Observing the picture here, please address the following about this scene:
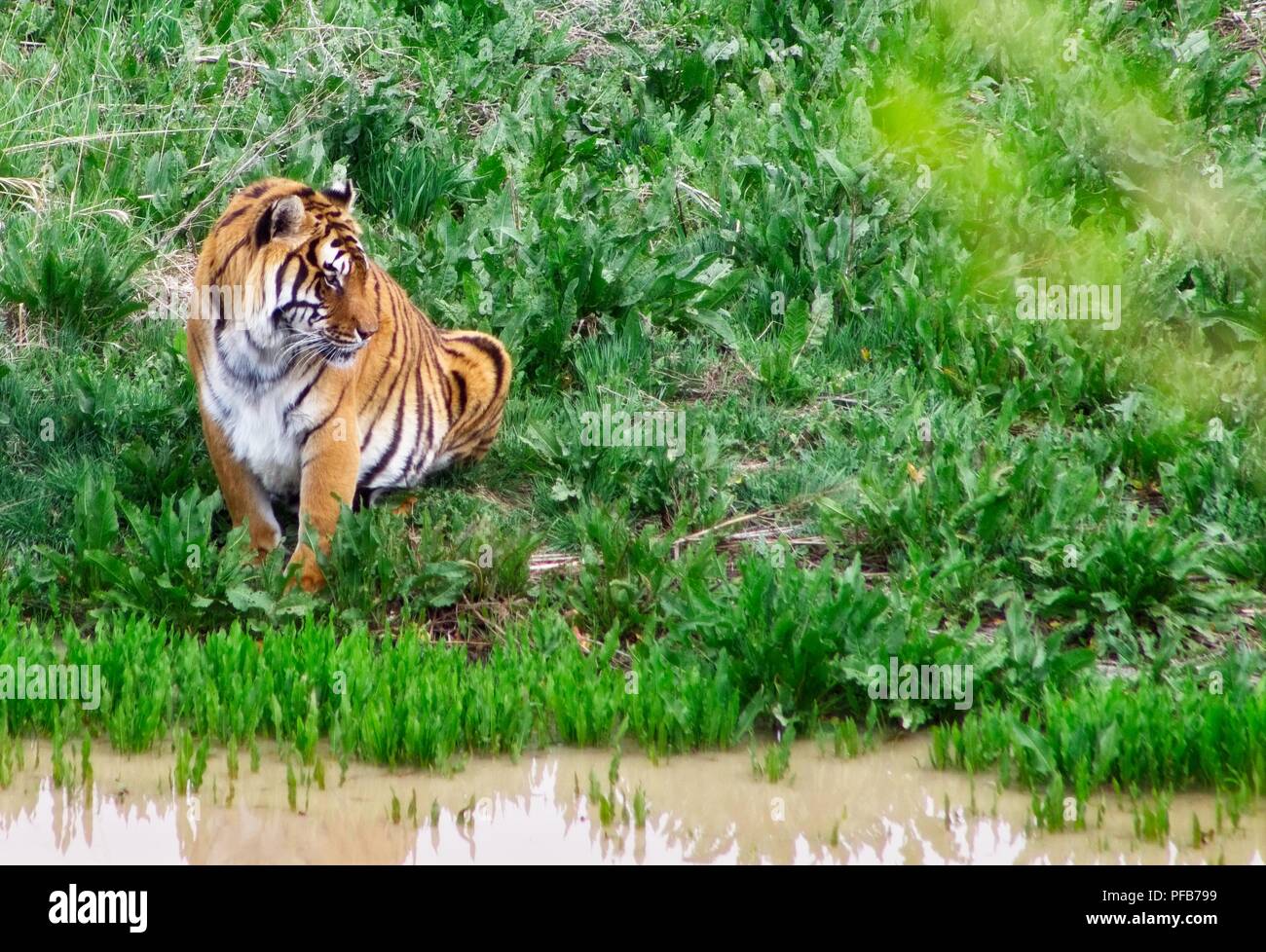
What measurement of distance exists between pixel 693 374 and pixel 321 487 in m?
2.56

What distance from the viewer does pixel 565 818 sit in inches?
196

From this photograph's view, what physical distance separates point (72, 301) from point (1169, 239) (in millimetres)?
6130

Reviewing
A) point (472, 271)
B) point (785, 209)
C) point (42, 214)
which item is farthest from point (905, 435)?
point (42, 214)

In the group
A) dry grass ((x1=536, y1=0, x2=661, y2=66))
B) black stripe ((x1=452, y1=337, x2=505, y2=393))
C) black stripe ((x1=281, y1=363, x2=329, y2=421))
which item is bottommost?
black stripe ((x1=281, y1=363, x2=329, y2=421))

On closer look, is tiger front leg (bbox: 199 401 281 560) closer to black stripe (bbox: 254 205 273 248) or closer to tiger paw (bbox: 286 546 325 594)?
tiger paw (bbox: 286 546 325 594)

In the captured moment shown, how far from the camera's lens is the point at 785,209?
29.6ft

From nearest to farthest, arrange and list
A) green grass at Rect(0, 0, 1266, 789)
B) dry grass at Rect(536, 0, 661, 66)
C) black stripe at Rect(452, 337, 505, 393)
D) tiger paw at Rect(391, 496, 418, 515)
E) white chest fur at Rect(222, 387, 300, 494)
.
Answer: green grass at Rect(0, 0, 1266, 789)
white chest fur at Rect(222, 387, 300, 494)
tiger paw at Rect(391, 496, 418, 515)
black stripe at Rect(452, 337, 505, 393)
dry grass at Rect(536, 0, 661, 66)

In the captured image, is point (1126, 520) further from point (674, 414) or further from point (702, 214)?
point (702, 214)

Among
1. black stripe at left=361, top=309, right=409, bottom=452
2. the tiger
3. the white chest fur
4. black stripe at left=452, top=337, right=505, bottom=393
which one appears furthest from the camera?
black stripe at left=452, top=337, right=505, bottom=393

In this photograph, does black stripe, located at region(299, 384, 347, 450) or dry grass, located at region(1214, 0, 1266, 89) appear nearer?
black stripe, located at region(299, 384, 347, 450)

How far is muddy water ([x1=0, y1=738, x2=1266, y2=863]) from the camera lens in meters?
4.70

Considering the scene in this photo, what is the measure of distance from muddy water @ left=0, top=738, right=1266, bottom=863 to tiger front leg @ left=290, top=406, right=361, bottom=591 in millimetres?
1403

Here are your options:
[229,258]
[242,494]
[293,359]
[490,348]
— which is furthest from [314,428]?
[490,348]

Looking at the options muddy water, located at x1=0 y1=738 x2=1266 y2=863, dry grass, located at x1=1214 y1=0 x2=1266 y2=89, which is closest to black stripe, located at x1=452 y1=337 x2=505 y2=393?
muddy water, located at x1=0 y1=738 x2=1266 y2=863
